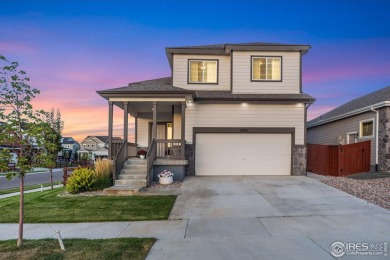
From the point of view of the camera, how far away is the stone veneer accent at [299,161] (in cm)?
1315

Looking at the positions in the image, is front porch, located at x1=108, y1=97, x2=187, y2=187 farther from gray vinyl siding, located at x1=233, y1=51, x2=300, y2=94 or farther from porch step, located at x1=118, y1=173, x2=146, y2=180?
gray vinyl siding, located at x1=233, y1=51, x2=300, y2=94

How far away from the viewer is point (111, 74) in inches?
754

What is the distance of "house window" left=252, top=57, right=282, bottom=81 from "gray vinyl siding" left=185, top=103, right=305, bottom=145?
1.60m

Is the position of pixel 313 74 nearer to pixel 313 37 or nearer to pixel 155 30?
pixel 313 37

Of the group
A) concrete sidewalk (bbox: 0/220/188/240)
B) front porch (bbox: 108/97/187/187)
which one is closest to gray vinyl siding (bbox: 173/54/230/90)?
front porch (bbox: 108/97/187/187)

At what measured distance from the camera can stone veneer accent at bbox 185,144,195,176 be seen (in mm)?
13109

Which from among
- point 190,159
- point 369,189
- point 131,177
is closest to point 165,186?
point 131,177

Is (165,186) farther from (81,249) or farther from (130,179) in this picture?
(81,249)

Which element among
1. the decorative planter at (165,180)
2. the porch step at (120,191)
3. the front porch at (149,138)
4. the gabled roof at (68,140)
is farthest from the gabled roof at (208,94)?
the gabled roof at (68,140)

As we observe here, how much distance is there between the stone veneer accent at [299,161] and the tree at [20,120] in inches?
462

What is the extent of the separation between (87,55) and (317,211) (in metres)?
16.4

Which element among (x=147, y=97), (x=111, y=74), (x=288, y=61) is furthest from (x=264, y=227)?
(x=111, y=74)

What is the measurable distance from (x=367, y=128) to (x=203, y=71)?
31.3 feet

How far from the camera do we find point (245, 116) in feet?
43.7
